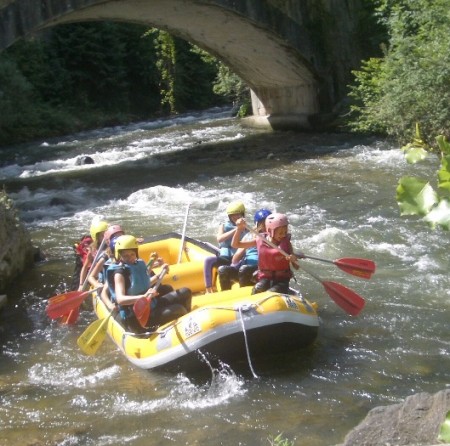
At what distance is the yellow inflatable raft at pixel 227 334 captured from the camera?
5.01 metres

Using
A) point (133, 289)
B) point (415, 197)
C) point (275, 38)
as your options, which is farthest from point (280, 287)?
point (275, 38)

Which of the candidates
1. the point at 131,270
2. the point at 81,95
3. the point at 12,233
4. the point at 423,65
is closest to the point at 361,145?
the point at 423,65

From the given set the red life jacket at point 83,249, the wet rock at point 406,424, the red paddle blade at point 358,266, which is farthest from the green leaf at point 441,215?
the red life jacket at point 83,249

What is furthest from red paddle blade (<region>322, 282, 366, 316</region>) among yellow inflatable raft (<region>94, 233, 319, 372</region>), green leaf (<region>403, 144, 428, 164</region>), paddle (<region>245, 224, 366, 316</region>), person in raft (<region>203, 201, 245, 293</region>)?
green leaf (<region>403, 144, 428, 164</region>)

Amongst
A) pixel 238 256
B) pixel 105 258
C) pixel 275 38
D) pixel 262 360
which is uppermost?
pixel 275 38

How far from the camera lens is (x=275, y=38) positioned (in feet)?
53.5

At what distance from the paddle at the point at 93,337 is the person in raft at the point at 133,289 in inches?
8.3

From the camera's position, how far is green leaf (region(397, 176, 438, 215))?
1.71m

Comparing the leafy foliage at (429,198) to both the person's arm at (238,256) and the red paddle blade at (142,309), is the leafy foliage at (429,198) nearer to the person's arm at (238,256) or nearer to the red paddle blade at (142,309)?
the red paddle blade at (142,309)

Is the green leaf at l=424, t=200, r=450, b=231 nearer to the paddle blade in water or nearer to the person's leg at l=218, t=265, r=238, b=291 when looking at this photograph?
the paddle blade in water

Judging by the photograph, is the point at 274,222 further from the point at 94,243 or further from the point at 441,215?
the point at 441,215

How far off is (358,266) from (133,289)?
1.82 m

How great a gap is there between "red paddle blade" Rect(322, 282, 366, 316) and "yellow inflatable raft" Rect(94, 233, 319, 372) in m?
0.46

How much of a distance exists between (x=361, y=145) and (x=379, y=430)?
38.7 feet
